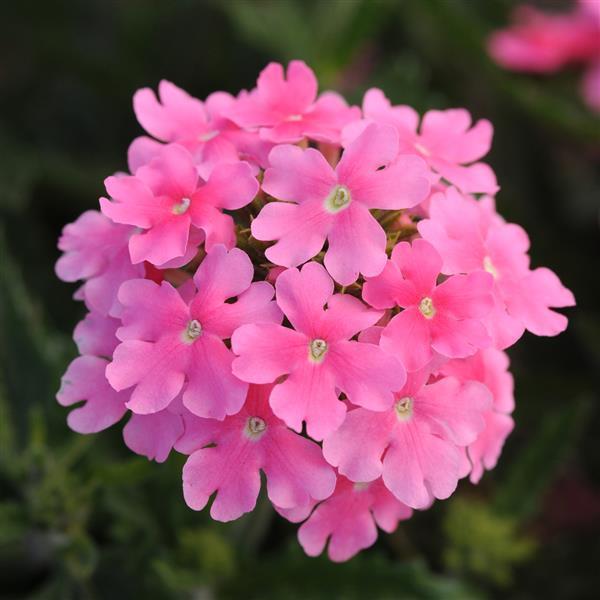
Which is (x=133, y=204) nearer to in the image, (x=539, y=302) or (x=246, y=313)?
(x=246, y=313)

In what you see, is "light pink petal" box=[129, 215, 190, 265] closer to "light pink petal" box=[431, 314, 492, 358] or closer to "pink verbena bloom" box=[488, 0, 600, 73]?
"light pink petal" box=[431, 314, 492, 358]

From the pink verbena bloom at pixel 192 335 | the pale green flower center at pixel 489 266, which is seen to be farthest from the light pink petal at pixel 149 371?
the pale green flower center at pixel 489 266

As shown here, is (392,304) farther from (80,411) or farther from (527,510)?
(527,510)

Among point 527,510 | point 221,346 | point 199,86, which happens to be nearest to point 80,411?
point 221,346

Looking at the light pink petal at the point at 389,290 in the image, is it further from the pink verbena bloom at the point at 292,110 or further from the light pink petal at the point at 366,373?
the pink verbena bloom at the point at 292,110

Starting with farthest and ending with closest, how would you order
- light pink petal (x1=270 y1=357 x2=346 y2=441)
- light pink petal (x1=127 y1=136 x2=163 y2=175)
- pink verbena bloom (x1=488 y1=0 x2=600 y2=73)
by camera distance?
pink verbena bloom (x1=488 y1=0 x2=600 y2=73)
light pink petal (x1=127 y1=136 x2=163 y2=175)
light pink petal (x1=270 y1=357 x2=346 y2=441)

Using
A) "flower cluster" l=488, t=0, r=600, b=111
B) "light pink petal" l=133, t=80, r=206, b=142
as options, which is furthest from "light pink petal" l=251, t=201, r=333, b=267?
"flower cluster" l=488, t=0, r=600, b=111
